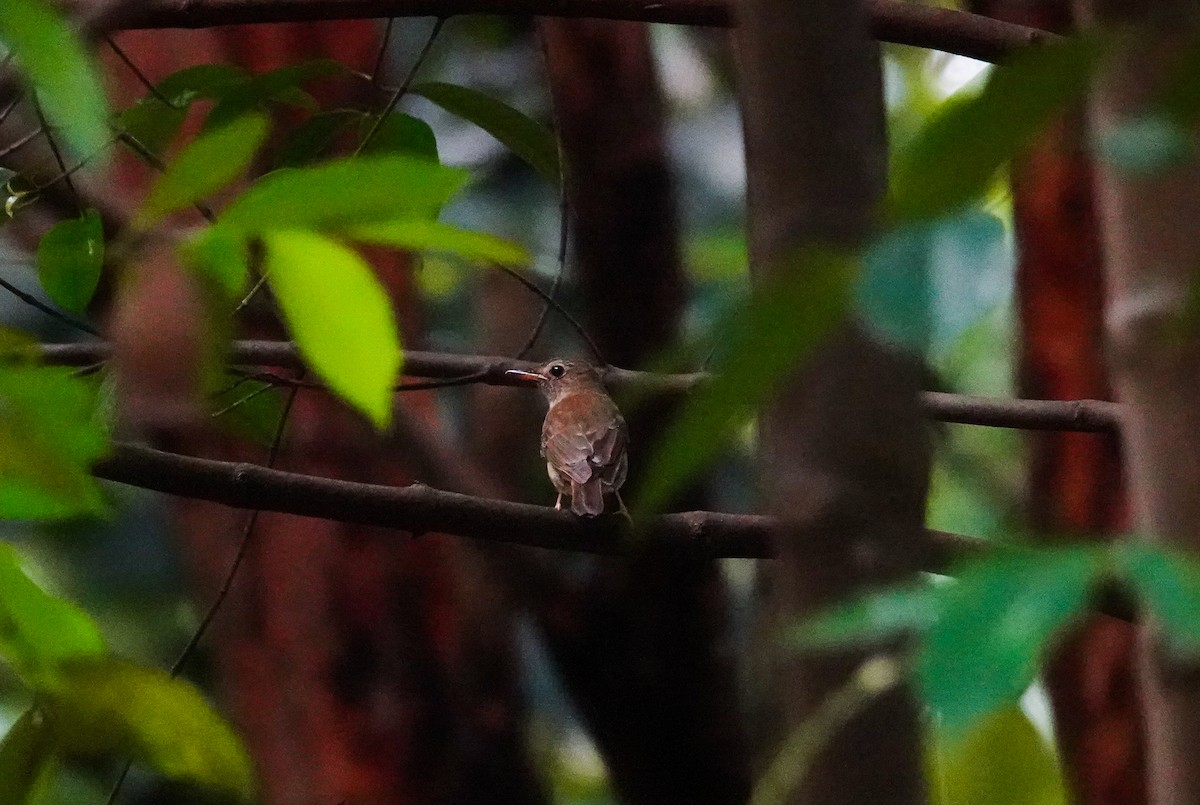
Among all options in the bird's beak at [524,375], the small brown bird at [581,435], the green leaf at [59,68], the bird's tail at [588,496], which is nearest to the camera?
the green leaf at [59,68]

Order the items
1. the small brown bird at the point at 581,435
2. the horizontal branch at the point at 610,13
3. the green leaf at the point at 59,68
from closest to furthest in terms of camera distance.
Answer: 1. the green leaf at the point at 59,68
2. the horizontal branch at the point at 610,13
3. the small brown bird at the point at 581,435

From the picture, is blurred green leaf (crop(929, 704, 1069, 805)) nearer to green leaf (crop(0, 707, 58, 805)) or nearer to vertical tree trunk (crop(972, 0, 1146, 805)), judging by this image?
green leaf (crop(0, 707, 58, 805))

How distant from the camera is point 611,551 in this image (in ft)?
4.69

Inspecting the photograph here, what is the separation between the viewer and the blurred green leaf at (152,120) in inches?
54.6

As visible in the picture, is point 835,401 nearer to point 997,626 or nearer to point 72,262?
point 997,626

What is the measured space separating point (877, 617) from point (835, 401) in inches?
2.9

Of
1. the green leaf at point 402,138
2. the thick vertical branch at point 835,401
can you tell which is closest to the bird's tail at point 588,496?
the green leaf at point 402,138

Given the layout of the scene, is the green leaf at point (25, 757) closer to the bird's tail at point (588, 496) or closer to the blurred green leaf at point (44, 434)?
the blurred green leaf at point (44, 434)

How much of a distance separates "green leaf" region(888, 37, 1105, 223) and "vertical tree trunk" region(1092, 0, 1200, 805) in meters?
0.02

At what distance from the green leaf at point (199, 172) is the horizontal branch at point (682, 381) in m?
0.78

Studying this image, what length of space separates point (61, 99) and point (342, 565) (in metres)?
2.29

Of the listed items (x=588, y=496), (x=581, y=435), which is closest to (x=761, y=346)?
(x=588, y=496)

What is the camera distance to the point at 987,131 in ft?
1.39

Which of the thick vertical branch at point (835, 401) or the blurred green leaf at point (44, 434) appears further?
the blurred green leaf at point (44, 434)
